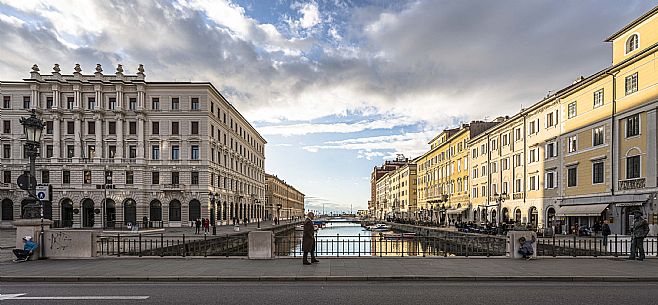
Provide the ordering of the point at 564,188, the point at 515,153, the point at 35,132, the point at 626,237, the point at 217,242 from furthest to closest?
the point at 515,153 → the point at 564,188 → the point at 217,242 → the point at 626,237 → the point at 35,132

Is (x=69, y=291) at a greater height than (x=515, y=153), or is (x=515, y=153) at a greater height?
(x=515, y=153)

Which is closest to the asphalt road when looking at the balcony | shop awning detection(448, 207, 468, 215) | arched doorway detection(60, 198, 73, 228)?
the balcony

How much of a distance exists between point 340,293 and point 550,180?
3802 centimetres

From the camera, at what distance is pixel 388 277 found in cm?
1276

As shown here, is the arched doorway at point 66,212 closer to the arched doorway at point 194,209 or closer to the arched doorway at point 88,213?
the arched doorway at point 88,213

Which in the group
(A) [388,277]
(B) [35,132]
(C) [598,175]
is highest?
(B) [35,132]

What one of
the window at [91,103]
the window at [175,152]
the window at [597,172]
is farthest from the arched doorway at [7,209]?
the window at [597,172]

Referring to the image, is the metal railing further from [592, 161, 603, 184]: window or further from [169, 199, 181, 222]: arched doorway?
[169, 199, 181, 222]: arched doorway

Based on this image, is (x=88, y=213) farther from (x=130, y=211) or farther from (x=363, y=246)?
(x=363, y=246)

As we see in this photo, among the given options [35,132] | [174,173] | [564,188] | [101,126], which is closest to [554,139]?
[564,188]

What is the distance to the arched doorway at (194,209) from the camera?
197 feet

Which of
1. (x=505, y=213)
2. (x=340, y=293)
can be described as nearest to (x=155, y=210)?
(x=505, y=213)

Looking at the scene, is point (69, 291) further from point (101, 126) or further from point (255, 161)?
point (255, 161)

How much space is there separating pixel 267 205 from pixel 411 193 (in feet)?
136
